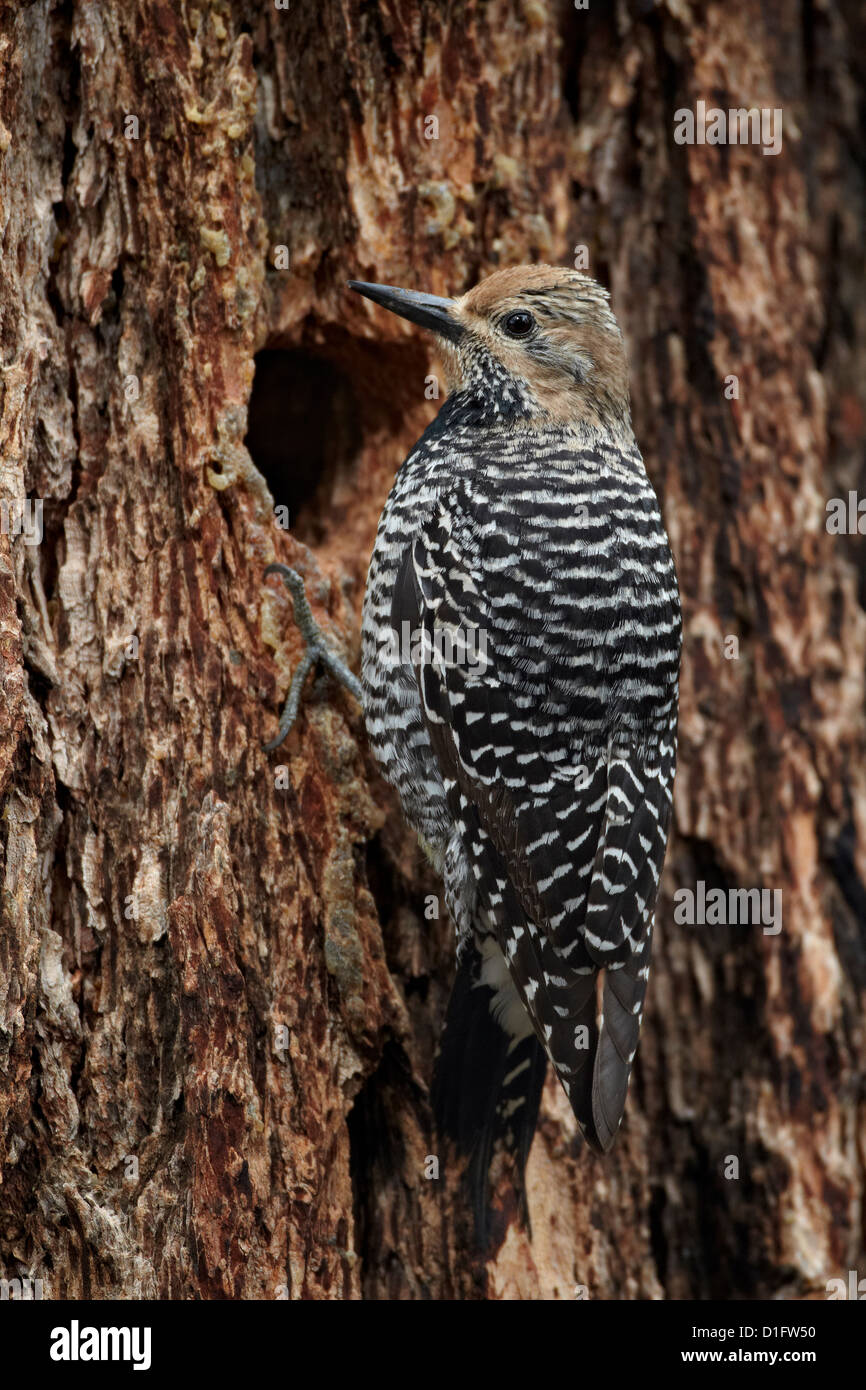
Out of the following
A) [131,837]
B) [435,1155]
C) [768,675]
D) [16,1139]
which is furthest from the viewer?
[768,675]

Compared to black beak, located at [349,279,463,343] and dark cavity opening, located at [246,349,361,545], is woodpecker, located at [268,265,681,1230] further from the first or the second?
dark cavity opening, located at [246,349,361,545]

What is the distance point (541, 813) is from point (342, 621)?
0.95 metres

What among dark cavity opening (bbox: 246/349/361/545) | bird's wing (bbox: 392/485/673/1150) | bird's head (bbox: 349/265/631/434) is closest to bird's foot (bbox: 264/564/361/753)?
bird's wing (bbox: 392/485/673/1150)

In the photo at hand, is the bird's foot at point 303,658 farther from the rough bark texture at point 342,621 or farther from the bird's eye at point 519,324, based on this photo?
the bird's eye at point 519,324

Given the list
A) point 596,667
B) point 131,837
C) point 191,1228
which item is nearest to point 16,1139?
point 191,1228

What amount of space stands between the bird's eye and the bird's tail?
181cm

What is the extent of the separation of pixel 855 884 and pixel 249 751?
2.29 meters

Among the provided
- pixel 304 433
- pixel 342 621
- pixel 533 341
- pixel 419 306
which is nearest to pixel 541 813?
pixel 342 621

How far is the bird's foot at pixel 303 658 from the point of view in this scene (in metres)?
3.57

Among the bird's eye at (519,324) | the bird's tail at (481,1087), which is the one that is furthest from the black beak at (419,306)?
the bird's tail at (481,1087)

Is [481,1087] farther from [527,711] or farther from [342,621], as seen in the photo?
[342,621]

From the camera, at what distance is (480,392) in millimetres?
3859

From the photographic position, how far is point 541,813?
11.2ft

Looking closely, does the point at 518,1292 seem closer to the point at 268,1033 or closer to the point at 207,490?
the point at 268,1033
